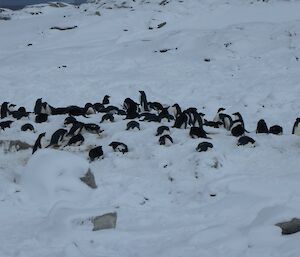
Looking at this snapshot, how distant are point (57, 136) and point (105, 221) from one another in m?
4.41

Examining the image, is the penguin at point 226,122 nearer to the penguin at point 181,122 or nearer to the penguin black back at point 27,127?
the penguin at point 181,122

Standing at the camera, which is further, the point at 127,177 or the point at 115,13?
the point at 115,13

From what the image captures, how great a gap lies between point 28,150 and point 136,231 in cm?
478

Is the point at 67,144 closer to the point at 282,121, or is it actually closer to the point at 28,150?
the point at 28,150

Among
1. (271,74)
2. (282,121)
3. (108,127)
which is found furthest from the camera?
(271,74)

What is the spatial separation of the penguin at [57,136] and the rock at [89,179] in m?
2.37

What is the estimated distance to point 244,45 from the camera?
922 inches

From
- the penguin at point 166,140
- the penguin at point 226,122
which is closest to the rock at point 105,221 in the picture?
the penguin at point 166,140

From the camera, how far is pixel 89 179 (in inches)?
340

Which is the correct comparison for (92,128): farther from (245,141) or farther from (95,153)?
(245,141)

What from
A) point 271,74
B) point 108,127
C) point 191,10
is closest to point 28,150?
point 108,127

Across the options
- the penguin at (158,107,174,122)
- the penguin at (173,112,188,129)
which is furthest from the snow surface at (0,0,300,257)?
the penguin at (158,107,174,122)

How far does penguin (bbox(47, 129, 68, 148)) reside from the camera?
1084 centimetres

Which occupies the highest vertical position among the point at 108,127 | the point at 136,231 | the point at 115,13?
the point at 136,231
